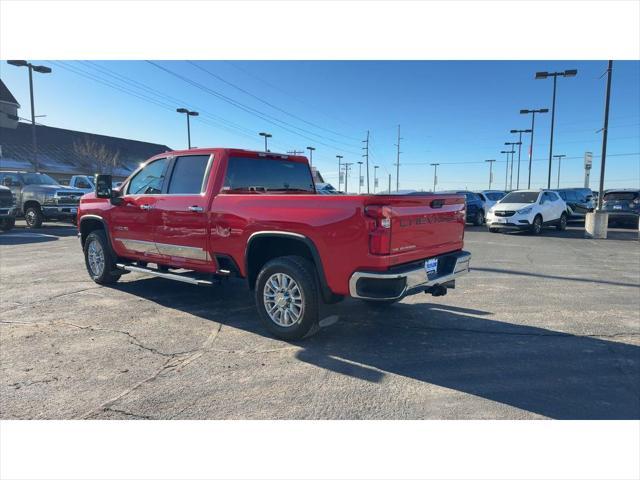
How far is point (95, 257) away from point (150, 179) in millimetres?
1959

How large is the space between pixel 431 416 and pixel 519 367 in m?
1.28

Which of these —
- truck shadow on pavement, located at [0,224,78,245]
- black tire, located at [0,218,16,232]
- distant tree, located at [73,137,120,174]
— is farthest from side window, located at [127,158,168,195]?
distant tree, located at [73,137,120,174]

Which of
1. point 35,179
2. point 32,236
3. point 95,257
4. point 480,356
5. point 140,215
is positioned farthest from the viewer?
point 35,179

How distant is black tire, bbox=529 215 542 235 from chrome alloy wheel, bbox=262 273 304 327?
13.4 m

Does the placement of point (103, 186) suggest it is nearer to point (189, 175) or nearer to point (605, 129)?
point (189, 175)

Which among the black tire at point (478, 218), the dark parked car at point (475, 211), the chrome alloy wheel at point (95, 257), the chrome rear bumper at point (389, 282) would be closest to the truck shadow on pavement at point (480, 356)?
the chrome rear bumper at point (389, 282)

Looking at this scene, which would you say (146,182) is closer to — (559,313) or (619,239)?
(559,313)

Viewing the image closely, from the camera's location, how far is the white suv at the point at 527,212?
592 inches

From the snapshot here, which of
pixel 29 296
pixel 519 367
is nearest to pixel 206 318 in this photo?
pixel 29 296

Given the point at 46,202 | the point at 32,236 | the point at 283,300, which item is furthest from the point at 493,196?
the point at 46,202

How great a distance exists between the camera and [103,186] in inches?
239

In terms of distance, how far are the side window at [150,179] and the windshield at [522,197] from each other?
13.7 meters

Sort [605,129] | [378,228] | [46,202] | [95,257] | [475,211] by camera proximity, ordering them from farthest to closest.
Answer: [475,211] < [46,202] < [605,129] < [95,257] < [378,228]

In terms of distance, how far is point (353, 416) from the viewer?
9.61 feet
